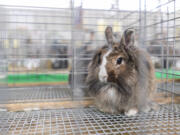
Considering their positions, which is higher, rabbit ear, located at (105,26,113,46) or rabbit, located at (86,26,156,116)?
rabbit ear, located at (105,26,113,46)

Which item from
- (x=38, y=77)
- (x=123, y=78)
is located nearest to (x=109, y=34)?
(x=123, y=78)

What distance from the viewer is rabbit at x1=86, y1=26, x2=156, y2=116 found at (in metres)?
1.17

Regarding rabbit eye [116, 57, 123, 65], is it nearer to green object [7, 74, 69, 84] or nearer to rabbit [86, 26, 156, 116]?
rabbit [86, 26, 156, 116]

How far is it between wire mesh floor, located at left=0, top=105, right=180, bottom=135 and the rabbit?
0.26ft

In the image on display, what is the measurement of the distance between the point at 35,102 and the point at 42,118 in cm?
29


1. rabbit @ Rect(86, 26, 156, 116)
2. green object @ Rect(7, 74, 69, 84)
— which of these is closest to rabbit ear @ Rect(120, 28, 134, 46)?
rabbit @ Rect(86, 26, 156, 116)

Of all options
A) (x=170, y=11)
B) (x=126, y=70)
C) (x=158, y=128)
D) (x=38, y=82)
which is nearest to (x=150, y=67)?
(x=126, y=70)

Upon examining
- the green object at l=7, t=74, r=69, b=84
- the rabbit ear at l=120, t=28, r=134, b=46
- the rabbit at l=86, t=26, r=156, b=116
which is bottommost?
the green object at l=7, t=74, r=69, b=84

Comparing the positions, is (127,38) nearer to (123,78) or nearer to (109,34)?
(109,34)

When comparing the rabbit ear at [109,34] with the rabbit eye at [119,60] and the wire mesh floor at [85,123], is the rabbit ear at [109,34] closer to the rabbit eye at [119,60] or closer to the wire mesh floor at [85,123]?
the rabbit eye at [119,60]

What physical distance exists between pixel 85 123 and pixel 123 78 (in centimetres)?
38

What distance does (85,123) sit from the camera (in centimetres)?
109

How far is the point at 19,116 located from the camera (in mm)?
1222

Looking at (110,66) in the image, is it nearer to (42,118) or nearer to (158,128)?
(158,128)
